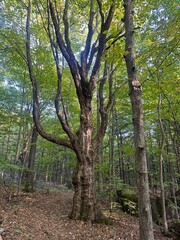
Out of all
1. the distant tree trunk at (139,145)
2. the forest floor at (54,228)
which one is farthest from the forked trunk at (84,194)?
the distant tree trunk at (139,145)

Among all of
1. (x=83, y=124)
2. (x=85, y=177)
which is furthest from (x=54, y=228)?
(x=83, y=124)

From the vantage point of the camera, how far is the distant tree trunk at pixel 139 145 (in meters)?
2.31

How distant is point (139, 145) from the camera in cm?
257

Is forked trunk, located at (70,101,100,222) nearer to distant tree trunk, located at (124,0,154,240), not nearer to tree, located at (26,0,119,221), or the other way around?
tree, located at (26,0,119,221)

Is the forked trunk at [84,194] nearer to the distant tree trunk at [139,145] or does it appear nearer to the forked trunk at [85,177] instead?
the forked trunk at [85,177]

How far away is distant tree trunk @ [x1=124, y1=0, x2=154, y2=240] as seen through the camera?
7.58 feet

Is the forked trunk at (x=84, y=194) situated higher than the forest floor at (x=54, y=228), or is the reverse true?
the forked trunk at (x=84, y=194)

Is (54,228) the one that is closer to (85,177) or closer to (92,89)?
(85,177)

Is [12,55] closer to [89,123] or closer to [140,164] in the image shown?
[89,123]

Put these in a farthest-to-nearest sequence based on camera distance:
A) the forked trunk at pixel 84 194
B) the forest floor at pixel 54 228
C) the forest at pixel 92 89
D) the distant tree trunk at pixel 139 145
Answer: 1. the forked trunk at pixel 84 194
2. the forest floor at pixel 54 228
3. the forest at pixel 92 89
4. the distant tree trunk at pixel 139 145

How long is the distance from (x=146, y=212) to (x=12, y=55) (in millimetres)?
9108

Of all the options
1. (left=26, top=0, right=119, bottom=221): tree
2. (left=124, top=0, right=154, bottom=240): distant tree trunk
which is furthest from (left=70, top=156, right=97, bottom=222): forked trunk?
(left=124, top=0, right=154, bottom=240): distant tree trunk

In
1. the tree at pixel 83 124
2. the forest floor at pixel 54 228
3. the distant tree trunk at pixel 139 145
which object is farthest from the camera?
the tree at pixel 83 124

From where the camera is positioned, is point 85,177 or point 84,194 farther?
point 85,177
